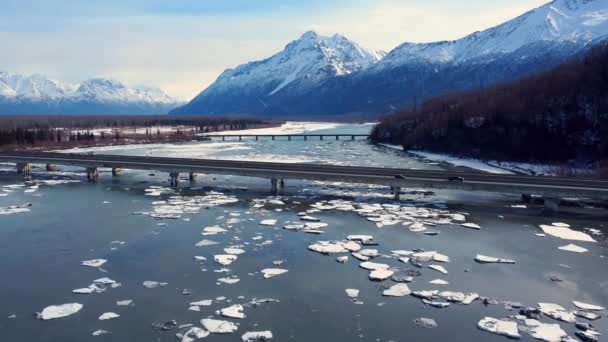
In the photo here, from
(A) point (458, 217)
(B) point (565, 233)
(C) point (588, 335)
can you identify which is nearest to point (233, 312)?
(C) point (588, 335)

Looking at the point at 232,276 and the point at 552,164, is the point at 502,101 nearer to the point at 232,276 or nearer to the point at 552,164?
the point at 552,164

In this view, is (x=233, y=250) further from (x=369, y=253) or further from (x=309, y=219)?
(x=309, y=219)

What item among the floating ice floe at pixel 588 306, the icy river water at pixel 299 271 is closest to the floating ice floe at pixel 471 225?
the icy river water at pixel 299 271

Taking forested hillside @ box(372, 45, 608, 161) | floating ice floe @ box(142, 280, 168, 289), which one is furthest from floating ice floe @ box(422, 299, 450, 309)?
forested hillside @ box(372, 45, 608, 161)

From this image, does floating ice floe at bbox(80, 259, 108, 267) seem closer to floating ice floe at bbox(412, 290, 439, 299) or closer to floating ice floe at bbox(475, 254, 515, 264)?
floating ice floe at bbox(412, 290, 439, 299)

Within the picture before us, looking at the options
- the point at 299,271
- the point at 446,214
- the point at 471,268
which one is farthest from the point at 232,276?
the point at 446,214
